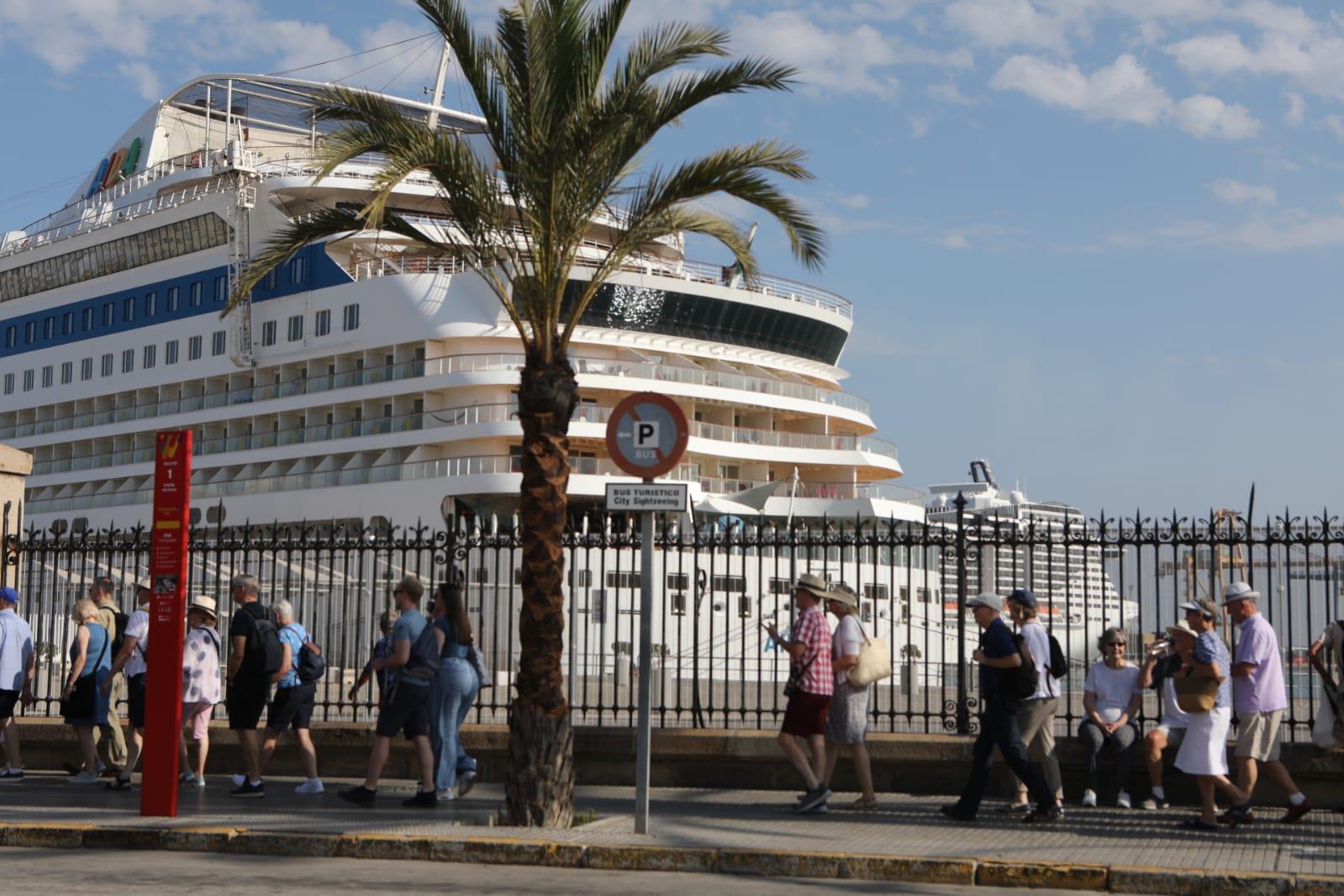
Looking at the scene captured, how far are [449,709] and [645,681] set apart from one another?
8.03 ft

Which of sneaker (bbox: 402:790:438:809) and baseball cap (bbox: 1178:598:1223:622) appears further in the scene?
sneaker (bbox: 402:790:438:809)

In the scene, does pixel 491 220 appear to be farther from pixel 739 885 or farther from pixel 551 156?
pixel 739 885

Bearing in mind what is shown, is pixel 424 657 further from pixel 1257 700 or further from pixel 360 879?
pixel 1257 700

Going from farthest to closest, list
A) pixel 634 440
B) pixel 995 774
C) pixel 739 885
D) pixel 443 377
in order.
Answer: pixel 443 377 → pixel 995 774 → pixel 634 440 → pixel 739 885

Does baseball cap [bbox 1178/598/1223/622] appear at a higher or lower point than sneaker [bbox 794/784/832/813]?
higher

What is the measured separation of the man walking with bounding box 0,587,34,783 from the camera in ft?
43.2

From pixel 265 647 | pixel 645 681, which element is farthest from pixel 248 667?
pixel 645 681

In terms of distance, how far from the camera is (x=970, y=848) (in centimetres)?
971

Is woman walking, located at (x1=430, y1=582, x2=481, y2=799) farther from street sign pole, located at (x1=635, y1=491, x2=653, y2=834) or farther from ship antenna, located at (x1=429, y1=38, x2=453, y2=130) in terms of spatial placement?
ship antenna, located at (x1=429, y1=38, x2=453, y2=130)

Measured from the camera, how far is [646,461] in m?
10.4

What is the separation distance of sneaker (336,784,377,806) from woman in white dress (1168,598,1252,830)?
18.9 feet

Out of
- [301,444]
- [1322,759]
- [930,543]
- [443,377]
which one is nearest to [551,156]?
[930,543]

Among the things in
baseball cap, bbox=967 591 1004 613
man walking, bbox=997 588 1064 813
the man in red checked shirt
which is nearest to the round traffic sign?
the man in red checked shirt

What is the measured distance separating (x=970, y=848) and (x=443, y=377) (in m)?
27.8
